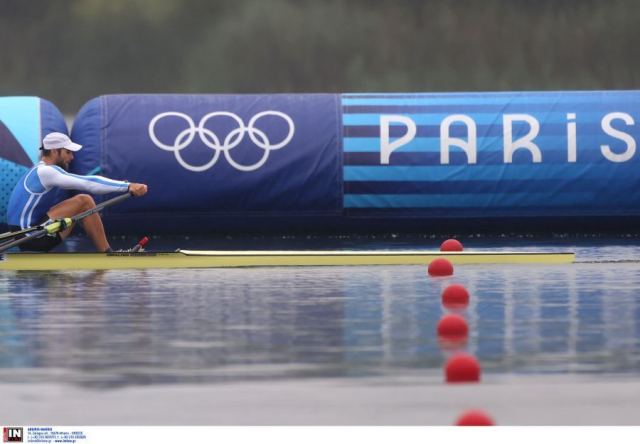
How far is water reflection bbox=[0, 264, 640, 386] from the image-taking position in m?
6.65

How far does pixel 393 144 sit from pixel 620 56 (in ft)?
19.5

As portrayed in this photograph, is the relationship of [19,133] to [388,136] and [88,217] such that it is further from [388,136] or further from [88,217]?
[388,136]

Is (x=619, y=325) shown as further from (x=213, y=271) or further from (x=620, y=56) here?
(x=620, y=56)

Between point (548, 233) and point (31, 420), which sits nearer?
point (31, 420)

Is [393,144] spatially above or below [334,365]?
above

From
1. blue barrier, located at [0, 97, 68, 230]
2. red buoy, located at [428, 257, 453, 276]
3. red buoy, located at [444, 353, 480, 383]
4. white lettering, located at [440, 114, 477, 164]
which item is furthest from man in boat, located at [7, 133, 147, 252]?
red buoy, located at [444, 353, 480, 383]

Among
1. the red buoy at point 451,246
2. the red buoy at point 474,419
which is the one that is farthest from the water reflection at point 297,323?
the red buoy at point 474,419

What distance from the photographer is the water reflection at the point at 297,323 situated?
262 inches

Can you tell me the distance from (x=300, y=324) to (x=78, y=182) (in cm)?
467

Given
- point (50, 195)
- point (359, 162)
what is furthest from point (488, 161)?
point (50, 195)

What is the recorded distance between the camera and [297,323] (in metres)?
8.17

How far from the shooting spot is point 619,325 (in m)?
7.98
